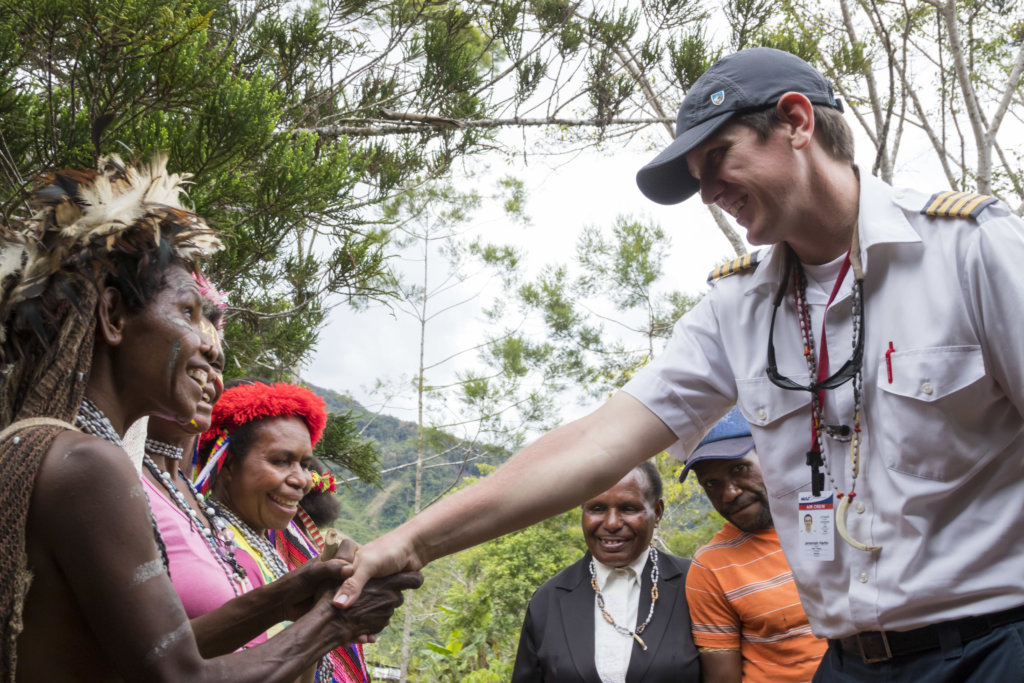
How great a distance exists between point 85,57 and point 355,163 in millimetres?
2229

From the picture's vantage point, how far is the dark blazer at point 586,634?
10.7ft

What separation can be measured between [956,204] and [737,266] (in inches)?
22.2

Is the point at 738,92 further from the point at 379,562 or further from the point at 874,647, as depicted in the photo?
the point at 379,562

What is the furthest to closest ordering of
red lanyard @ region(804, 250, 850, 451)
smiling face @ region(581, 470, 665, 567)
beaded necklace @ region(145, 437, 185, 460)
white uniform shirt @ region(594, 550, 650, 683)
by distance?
smiling face @ region(581, 470, 665, 567) → white uniform shirt @ region(594, 550, 650, 683) → beaded necklace @ region(145, 437, 185, 460) → red lanyard @ region(804, 250, 850, 451)

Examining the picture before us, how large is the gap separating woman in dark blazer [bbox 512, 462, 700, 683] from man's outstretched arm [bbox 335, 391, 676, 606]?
1.51m

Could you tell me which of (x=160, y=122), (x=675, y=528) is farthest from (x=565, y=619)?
(x=675, y=528)

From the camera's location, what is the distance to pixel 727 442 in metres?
3.31

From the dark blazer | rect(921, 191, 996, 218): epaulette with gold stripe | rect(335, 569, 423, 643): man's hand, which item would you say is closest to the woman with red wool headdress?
the dark blazer

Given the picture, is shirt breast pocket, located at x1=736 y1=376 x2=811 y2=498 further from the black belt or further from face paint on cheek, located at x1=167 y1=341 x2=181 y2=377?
face paint on cheek, located at x1=167 y1=341 x2=181 y2=377

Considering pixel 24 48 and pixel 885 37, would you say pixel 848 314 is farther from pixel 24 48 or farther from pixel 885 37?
pixel 885 37

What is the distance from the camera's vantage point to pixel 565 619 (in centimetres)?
362

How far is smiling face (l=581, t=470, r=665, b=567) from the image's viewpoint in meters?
3.71

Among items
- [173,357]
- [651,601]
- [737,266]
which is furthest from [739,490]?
[173,357]

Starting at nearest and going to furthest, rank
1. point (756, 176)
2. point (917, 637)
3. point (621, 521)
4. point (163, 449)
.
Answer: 1. point (917, 637)
2. point (756, 176)
3. point (163, 449)
4. point (621, 521)
